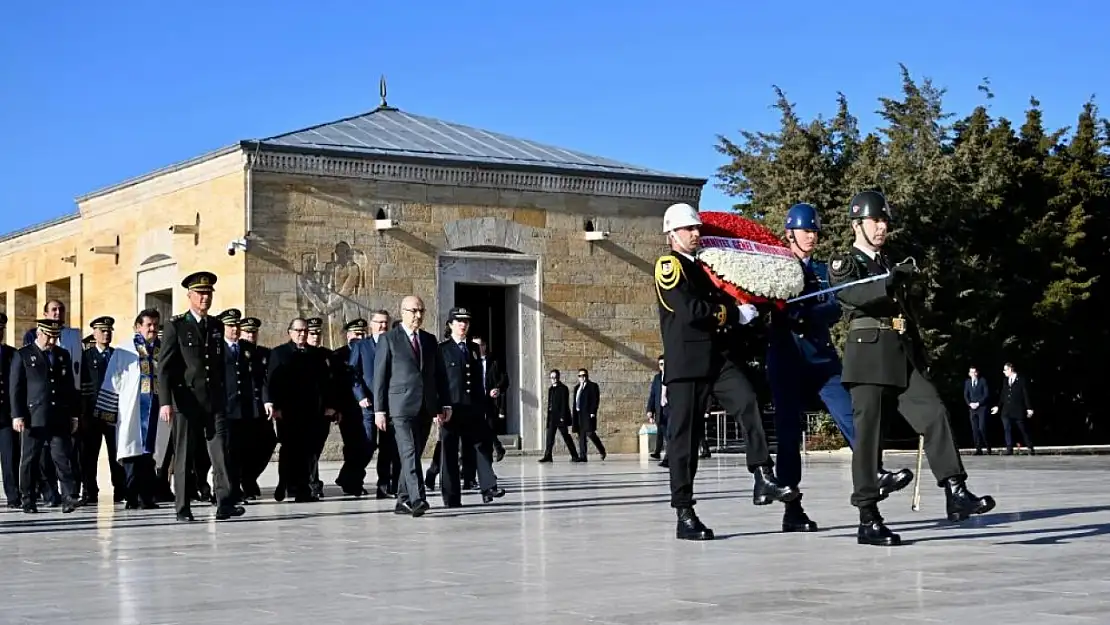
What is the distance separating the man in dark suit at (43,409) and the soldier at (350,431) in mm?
2968

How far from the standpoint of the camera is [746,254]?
33.3 ft

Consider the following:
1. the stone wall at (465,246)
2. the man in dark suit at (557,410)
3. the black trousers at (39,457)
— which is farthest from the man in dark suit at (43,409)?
the man in dark suit at (557,410)

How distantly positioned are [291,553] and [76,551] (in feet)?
5.18

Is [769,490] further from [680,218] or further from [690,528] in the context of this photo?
[680,218]

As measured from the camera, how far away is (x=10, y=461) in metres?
16.0

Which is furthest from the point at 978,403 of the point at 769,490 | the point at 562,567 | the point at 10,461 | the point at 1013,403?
the point at 562,567

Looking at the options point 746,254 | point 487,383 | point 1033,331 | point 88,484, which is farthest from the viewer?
point 1033,331

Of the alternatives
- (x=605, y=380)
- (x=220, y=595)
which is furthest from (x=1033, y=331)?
(x=220, y=595)

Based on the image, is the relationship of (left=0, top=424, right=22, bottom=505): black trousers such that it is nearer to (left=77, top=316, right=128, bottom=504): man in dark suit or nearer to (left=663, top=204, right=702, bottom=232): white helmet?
(left=77, top=316, right=128, bottom=504): man in dark suit

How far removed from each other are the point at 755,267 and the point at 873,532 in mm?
1784

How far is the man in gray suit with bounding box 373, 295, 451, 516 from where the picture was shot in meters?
13.3

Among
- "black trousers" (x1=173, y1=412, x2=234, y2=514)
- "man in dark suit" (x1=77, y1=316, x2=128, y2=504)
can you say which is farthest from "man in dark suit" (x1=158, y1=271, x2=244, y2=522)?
"man in dark suit" (x1=77, y1=316, x2=128, y2=504)

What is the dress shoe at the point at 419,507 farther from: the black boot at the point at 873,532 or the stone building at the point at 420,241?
the stone building at the point at 420,241

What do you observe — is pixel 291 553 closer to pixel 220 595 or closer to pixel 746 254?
pixel 220 595
